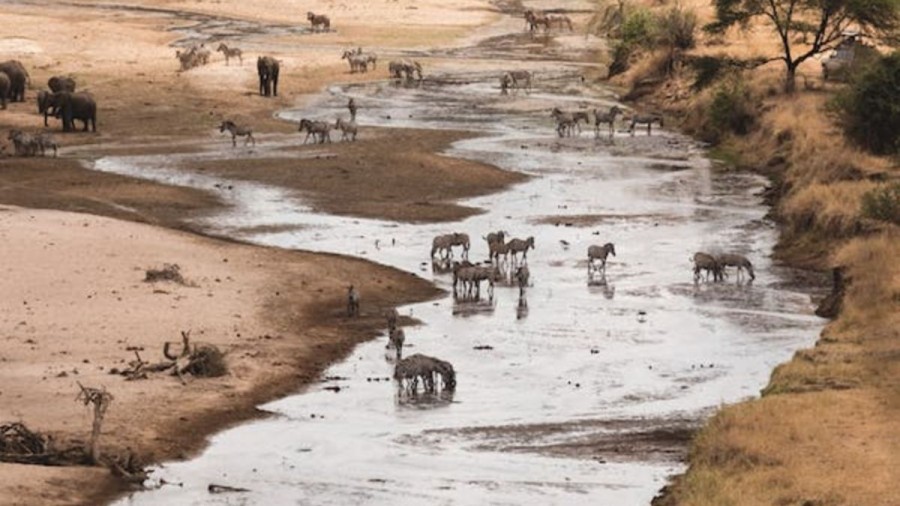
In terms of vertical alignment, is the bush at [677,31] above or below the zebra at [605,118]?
above

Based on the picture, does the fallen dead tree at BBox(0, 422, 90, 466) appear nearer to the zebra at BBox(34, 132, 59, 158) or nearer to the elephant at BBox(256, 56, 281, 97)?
the zebra at BBox(34, 132, 59, 158)

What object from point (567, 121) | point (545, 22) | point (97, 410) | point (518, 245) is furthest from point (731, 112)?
point (545, 22)

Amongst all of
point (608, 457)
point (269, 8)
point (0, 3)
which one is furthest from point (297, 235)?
point (269, 8)

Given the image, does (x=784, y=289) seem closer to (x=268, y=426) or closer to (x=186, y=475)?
(x=268, y=426)

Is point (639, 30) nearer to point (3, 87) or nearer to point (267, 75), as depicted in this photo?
point (267, 75)

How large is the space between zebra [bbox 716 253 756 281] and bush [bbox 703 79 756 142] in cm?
2267

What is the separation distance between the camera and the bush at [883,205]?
37.7 m

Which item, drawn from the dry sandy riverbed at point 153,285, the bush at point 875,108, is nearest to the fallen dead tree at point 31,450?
the dry sandy riverbed at point 153,285

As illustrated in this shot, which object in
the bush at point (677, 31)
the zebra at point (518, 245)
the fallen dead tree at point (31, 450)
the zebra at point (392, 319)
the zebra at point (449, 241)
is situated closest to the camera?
the fallen dead tree at point (31, 450)

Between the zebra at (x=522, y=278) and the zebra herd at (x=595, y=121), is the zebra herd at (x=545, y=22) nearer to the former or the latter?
the zebra herd at (x=595, y=121)

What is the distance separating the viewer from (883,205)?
1490 inches

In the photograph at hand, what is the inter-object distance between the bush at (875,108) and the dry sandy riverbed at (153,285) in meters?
8.95

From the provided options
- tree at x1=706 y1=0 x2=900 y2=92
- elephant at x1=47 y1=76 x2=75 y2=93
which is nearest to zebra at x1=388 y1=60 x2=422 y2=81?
tree at x1=706 y1=0 x2=900 y2=92

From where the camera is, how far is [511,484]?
2345 cm
